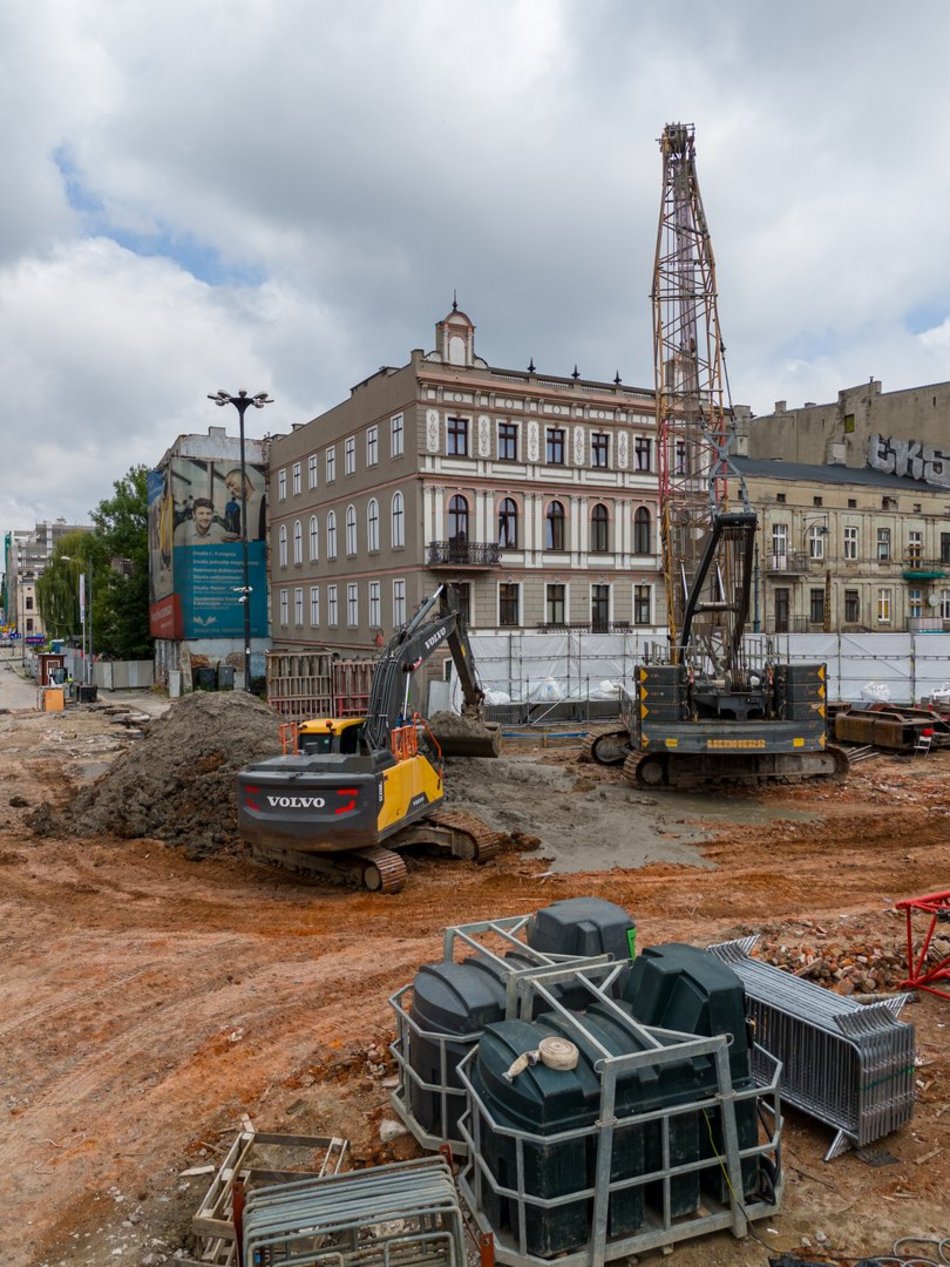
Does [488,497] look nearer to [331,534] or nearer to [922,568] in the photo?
[331,534]

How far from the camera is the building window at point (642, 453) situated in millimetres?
37719

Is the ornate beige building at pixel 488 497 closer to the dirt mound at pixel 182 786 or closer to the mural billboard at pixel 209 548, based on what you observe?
the mural billboard at pixel 209 548

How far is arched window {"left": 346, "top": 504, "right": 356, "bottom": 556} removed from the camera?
38.6m

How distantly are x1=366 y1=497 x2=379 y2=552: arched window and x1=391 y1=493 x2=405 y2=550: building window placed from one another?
166 cm

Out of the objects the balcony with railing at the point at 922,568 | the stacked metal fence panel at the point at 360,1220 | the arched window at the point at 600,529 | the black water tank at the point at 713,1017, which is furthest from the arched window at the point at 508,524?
the stacked metal fence panel at the point at 360,1220

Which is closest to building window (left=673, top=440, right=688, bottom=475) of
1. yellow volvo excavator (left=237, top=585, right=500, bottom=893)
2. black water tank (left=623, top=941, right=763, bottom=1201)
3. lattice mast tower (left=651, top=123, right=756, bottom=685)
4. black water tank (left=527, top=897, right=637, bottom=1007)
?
lattice mast tower (left=651, top=123, right=756, bottom=685)

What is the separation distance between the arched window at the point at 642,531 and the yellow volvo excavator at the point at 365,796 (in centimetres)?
2348

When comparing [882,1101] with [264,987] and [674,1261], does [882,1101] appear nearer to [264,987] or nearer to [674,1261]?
[674,1261]

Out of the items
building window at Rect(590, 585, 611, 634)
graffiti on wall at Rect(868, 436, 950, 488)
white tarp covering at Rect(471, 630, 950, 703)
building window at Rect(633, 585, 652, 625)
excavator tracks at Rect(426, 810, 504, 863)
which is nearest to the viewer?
excavator tracks at Rect(426, 810, 504, 863)

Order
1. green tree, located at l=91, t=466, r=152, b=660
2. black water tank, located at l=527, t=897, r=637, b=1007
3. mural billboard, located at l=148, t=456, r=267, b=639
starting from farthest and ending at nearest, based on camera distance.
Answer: green tree, located at l=91, t=466, r=152, b=660
mural billboard, located at l=148, t=456, r=267, b=639
black water tank, located at l=527, t=897, r=637, b=1007

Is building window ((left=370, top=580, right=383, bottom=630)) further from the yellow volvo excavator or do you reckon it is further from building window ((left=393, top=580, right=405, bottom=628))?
the yellow volvo excavator

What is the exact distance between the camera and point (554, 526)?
36.2 m

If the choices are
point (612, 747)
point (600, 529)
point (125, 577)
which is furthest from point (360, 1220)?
point (125, 577)

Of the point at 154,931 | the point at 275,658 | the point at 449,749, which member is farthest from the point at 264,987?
the point at 275,658
